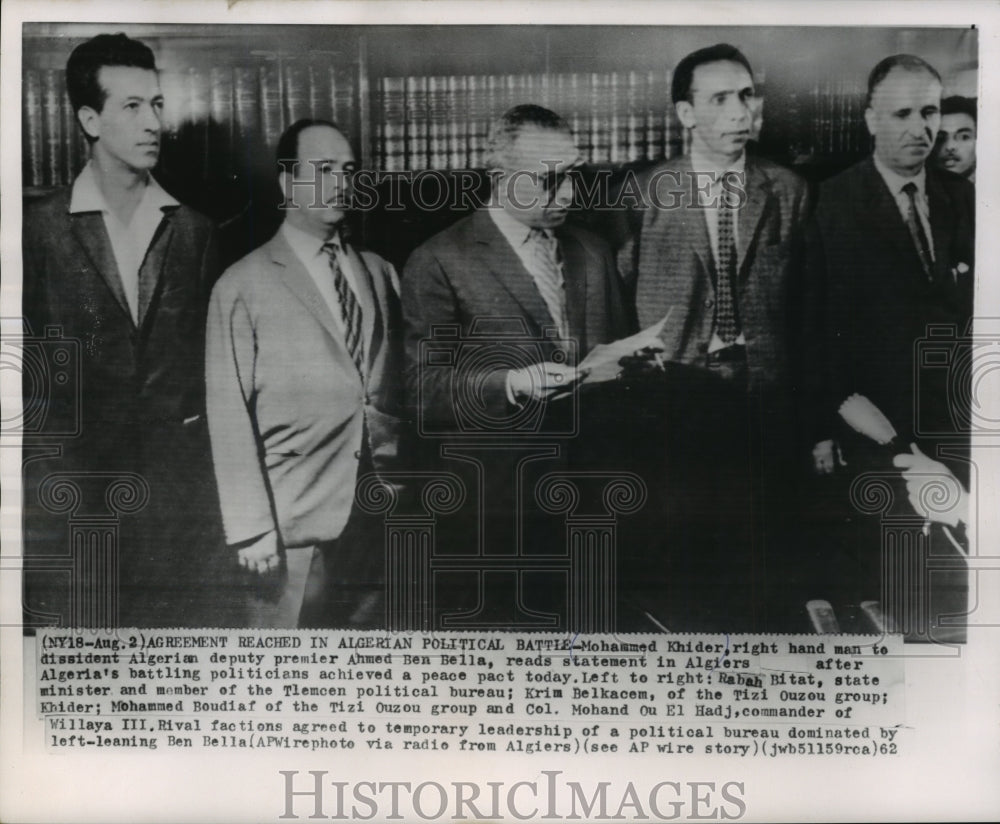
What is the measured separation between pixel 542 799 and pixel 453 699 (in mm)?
300

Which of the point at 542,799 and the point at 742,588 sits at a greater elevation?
the point at 742,588

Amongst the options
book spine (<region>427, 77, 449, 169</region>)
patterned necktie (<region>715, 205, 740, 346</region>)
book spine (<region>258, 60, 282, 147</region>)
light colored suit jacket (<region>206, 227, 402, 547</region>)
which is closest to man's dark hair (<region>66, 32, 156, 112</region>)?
book spine (<region>258, 60, 282, 147</region>)

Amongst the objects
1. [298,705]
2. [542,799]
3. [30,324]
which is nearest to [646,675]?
[542,799]

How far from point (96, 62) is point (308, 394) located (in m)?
0.88

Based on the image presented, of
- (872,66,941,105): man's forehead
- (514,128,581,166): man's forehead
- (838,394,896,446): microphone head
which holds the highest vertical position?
(872,66,941,105): man's forehead

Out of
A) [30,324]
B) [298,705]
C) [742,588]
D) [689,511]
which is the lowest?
[298,705]

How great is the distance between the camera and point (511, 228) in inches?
85.2

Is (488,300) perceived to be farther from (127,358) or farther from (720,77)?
(127,358)

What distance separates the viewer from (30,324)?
7.10 feet

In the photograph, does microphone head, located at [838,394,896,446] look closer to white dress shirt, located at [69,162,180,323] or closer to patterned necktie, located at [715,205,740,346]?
patterned necktie, located at [715,205,740,346]

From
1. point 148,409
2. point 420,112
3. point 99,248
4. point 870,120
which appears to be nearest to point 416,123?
point 420,112

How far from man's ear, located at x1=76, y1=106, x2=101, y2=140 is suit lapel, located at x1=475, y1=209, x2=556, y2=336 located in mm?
880

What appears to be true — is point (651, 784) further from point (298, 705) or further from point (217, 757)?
point (217, 757)

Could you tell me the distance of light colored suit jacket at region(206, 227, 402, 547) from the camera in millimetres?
2150
